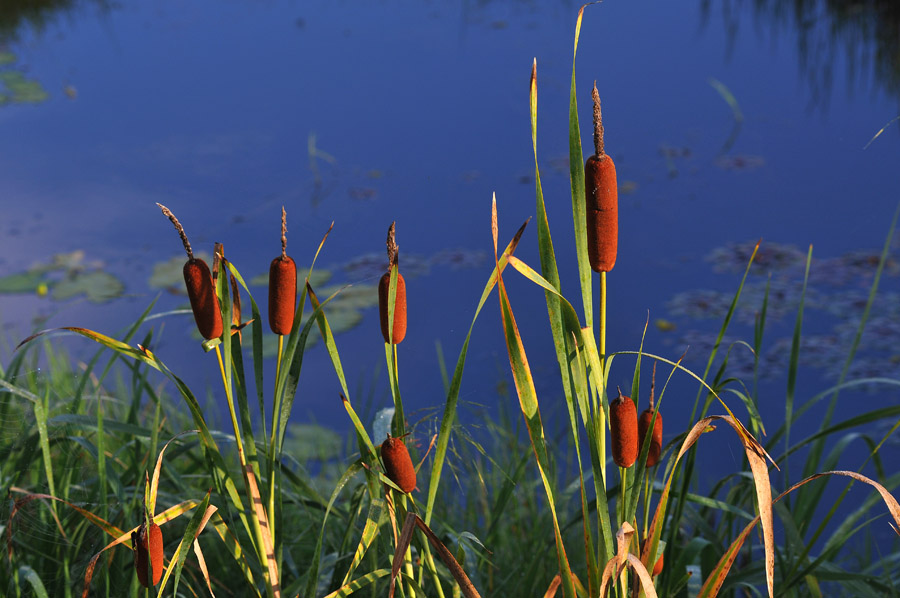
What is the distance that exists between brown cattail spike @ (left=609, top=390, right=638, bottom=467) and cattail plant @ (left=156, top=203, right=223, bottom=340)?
497mm

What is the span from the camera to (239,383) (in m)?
1.20

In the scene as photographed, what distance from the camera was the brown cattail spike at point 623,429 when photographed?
3.34ft

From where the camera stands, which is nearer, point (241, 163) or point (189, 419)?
point (189, 419)

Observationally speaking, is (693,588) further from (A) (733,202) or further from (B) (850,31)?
(B) (850,31)

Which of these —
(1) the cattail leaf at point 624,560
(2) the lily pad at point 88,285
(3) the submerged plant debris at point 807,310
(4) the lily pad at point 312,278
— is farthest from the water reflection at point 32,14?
(1) the cattail leaf at point 624,560

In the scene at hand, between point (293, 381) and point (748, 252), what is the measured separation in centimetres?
→ 327

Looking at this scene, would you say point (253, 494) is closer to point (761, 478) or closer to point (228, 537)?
point (228, 537)

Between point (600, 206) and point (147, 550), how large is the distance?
65cm

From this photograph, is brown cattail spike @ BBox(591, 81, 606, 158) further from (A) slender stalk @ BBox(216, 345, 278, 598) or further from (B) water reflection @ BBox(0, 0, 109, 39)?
(B) water reflection @ BBox(0, 0, 109, 39)

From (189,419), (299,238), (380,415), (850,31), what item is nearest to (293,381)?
(380,415)

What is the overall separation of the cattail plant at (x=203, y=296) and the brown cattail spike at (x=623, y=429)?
50 cm

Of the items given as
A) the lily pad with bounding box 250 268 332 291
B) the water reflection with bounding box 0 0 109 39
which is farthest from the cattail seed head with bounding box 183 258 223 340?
the water reflection with bounding box 0 0 109 39

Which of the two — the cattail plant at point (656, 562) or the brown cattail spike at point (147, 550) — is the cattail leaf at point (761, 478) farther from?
the brown cattail spike at point (147, 550)

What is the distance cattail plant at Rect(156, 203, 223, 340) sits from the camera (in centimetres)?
103
